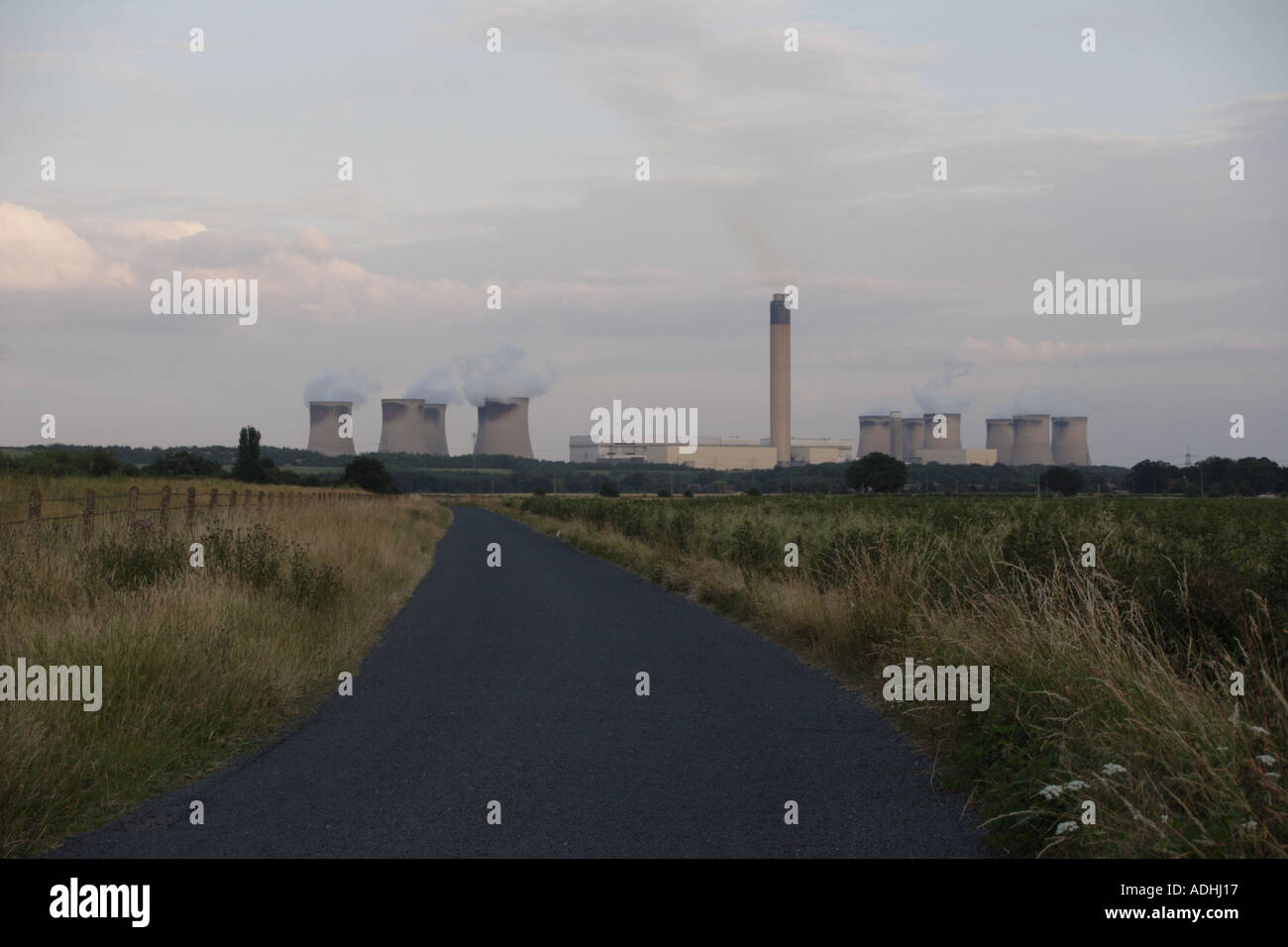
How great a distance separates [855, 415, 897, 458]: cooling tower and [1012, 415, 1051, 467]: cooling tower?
19632mm

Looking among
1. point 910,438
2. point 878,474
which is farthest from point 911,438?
point 878,474

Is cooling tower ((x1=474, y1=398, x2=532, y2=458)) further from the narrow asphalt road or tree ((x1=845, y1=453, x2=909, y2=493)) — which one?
the narrow asphalt road

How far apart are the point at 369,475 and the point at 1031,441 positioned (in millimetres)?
71807

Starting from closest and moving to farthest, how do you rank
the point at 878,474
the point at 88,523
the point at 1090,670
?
the point at 1090,670, the point at 88,523, the point at 878,474

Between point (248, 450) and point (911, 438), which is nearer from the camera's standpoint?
point (248, 450)

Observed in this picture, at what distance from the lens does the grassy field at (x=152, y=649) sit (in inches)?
215

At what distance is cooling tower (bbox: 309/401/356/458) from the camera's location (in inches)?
4075

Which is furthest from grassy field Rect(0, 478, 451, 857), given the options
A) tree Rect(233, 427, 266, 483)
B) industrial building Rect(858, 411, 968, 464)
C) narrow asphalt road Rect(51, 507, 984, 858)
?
industrial building Rect(858, 411, 968, 464)

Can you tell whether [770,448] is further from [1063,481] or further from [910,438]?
[1063,481]

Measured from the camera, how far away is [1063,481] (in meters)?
94.4

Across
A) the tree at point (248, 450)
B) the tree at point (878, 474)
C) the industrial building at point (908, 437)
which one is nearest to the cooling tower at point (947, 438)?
the industrial building at point (908, 437)

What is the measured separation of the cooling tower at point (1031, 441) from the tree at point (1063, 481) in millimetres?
19125
